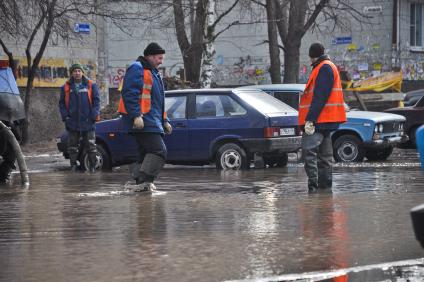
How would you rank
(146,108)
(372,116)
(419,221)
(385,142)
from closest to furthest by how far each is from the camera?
1. (419,221)
2. (146,108)
3. (385,142)
4. (372,116)

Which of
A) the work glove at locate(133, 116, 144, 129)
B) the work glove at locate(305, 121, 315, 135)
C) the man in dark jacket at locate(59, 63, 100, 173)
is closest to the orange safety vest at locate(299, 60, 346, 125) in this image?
the work glove at locate(305, 121, 315, 135)

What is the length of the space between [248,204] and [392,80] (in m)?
24.3

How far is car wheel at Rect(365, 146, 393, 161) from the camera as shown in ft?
63.4

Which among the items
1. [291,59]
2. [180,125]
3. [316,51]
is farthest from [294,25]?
[316,51]

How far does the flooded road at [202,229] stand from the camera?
680 cm

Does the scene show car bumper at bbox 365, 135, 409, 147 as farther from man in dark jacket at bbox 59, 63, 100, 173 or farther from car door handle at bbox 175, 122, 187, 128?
man in dark jacket at bbox 59, 63, 100, 173

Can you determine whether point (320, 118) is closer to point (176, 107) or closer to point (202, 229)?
point (202, 229)

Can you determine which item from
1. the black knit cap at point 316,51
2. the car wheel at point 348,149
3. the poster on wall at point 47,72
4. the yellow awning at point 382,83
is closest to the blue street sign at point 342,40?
the yellow awning at point 382,83

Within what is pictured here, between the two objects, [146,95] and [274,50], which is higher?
[274,50]

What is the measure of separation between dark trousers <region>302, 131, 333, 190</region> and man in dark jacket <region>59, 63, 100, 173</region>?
599 cm

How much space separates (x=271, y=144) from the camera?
16.4 m

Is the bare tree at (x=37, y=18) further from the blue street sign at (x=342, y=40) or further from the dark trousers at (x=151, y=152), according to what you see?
the blue street sign at (x=342, y=40)

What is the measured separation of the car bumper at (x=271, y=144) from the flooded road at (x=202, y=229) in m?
2.66

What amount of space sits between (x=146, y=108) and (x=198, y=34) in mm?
17067
